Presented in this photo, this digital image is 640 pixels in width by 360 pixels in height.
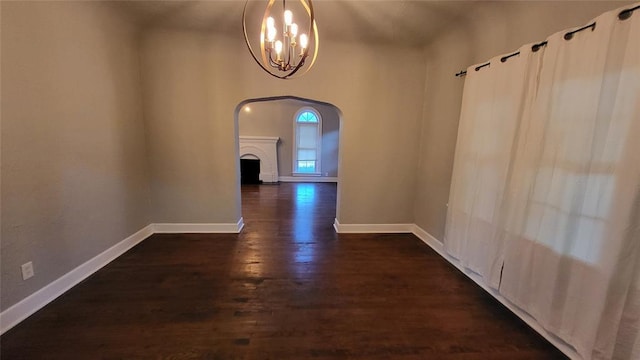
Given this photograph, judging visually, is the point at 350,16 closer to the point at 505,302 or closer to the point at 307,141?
the point at 505,302

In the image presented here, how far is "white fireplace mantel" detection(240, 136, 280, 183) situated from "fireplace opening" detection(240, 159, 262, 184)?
4.9 inches

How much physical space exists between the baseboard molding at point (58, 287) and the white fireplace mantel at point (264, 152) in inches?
195

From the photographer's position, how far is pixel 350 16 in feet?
9.14

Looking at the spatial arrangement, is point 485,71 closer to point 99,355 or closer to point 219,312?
point 219,312

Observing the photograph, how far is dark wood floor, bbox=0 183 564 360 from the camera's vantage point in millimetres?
1676

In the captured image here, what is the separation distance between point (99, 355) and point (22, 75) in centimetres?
202

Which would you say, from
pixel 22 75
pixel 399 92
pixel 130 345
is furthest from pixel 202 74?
pixel 130 345

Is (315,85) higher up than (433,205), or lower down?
higher up

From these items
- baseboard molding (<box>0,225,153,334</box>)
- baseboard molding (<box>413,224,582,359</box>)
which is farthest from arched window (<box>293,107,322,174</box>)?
baseboard molding (<box>0,225,153,334</box>)

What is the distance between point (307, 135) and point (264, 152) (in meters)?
1.50

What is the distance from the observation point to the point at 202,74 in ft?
10.9

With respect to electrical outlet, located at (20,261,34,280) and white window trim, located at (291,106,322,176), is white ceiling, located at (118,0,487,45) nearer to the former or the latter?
electrical outlet, located at (20,261,34,280)

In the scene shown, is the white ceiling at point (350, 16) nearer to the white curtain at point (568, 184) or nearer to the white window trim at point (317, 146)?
the white curtain at point (568, 184)

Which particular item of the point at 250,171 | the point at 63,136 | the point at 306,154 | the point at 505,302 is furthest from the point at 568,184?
the point at 250,171
